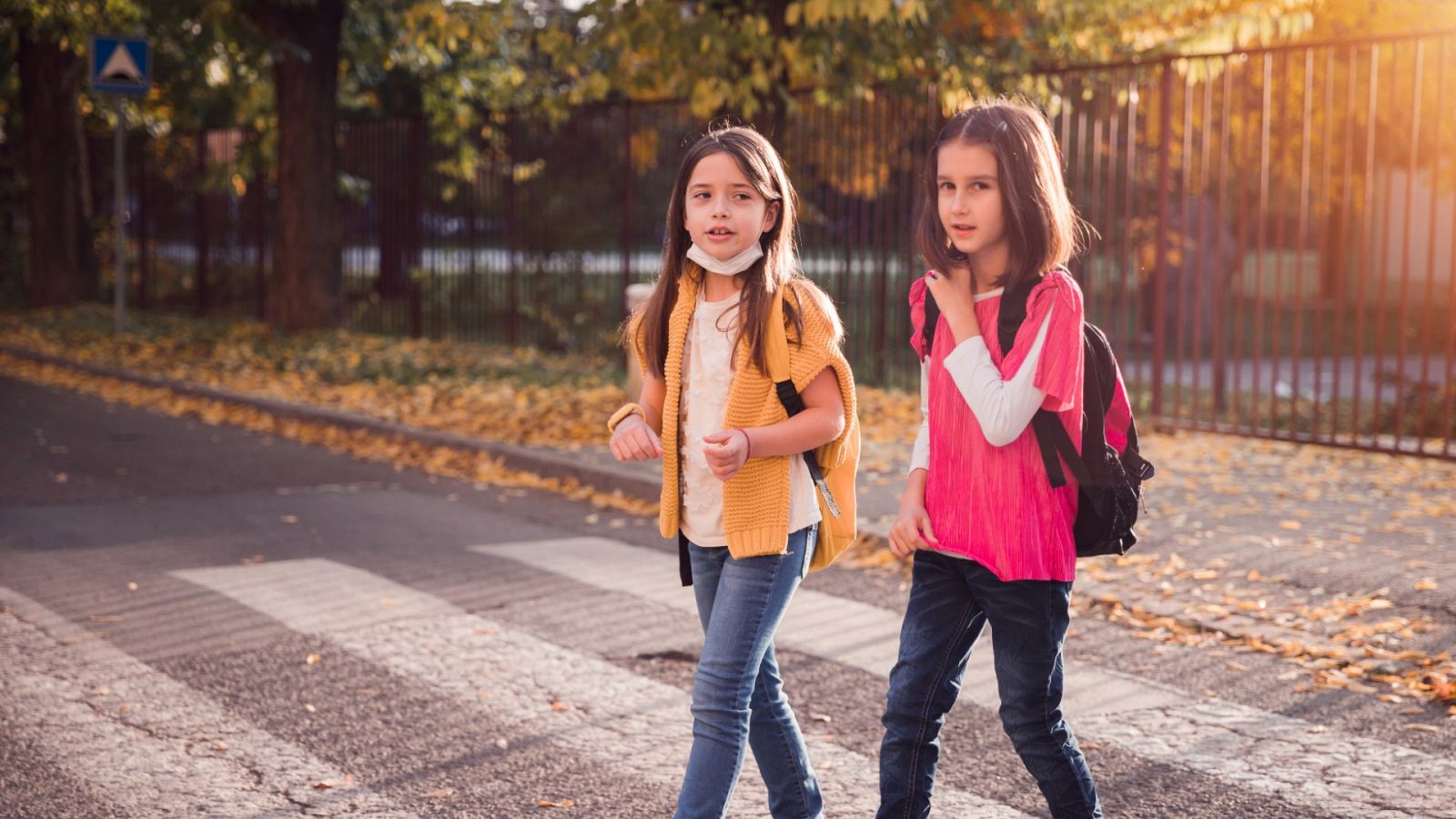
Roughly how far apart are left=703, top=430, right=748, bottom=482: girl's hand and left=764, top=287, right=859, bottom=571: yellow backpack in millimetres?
176

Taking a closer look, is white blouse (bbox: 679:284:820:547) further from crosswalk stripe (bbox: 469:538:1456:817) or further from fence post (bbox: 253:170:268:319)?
fence post (bbox: 253:170:268:319)

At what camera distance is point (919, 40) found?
38.1 ft

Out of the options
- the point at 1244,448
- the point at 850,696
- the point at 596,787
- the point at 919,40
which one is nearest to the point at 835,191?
the point at 919,40

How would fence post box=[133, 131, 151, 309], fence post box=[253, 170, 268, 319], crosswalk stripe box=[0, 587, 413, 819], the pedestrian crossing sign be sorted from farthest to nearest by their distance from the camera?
fence post box=[133, 131, 151, 309]
fence post box=[253, 170, 268, 319]
the pedestrian crossing sign
crosswalk stripe box=[0, 587, 413, 819]

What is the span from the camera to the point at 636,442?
309 cm

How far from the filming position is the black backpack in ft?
9.55

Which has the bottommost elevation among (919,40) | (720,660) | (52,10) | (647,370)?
(720,660)

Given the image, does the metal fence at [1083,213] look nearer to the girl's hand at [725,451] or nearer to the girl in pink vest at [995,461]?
the girl in pink vest at [995,461]

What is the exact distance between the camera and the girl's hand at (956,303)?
2.93 meters

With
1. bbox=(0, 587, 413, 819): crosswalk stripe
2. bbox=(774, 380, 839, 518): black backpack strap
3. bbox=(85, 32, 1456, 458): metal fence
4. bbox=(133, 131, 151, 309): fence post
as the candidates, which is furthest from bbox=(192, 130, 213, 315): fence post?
bbox=(774, 380, 839, 518): black backpack strap

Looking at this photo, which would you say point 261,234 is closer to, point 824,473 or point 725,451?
point 824,473

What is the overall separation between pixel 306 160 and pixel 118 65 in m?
2.01

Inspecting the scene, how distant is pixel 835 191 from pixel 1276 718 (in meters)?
9.20

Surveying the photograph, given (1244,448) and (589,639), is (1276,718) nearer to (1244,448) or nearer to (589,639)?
(589,639)
